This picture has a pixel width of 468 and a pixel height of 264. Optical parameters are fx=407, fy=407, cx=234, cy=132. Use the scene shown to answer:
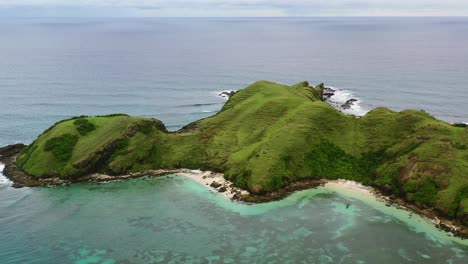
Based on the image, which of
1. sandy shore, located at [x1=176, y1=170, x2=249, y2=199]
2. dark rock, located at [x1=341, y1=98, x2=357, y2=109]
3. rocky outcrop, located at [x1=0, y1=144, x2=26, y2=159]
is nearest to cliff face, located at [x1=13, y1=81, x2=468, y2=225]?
sandy shore, located at [x1=176, y1=170, x2=249, y2=199]

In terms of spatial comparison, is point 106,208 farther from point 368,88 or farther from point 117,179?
point 368,88

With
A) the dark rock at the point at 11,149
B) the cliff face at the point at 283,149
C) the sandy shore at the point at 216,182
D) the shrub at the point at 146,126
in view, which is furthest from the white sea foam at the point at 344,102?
the dark rock at the point at 11,149

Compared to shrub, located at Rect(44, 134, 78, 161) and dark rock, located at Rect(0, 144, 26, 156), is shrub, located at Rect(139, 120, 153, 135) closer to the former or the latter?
shrub, located at Rect(44, 134, 78, 161)

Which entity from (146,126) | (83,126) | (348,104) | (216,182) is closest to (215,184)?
(216,182)

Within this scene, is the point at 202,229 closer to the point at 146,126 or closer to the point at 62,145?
the point at 146,126

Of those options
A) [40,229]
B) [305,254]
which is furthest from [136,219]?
[305,254]
